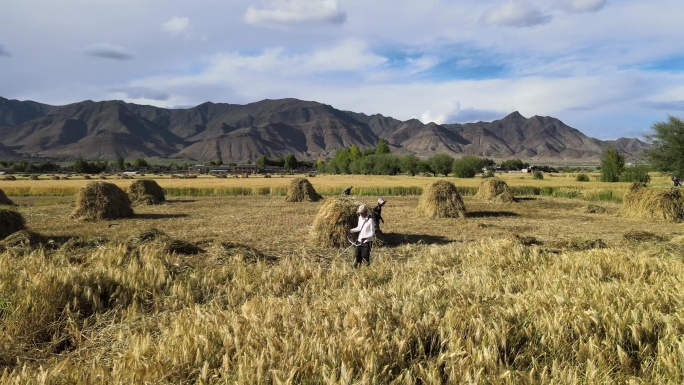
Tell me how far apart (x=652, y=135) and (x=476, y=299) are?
1951 inches

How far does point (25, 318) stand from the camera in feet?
17.4

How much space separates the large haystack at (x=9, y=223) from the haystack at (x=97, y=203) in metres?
6.61

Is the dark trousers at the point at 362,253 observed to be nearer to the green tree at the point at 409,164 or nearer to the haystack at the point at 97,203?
the haystack at the point at 97,203

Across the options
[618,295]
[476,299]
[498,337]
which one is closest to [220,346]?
[498,337]

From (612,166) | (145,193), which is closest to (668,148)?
(612,166)

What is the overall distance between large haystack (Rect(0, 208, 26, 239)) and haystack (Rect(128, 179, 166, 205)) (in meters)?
17.9

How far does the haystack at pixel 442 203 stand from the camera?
25203mm

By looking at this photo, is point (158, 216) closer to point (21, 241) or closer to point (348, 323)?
point (21, 241)

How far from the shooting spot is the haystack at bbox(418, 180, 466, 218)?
25.2m

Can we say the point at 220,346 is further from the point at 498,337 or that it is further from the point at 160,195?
the point at 160,195

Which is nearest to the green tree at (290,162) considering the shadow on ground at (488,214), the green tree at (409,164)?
the green tree at (409,164)

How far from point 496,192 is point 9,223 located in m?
33.4

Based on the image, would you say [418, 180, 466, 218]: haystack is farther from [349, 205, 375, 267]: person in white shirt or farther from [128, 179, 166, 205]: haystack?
[128, 179, 166, 205]: haystack

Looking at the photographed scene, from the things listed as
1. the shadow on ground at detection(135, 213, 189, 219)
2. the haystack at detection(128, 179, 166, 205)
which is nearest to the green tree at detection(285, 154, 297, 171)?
the haystack at detection(128, 179, 166, 205)
